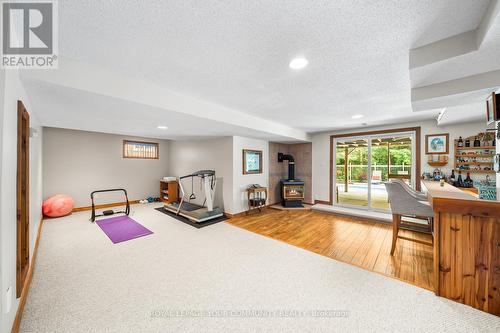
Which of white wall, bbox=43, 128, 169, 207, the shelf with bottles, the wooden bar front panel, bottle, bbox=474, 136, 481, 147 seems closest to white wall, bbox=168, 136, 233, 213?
white wall, bbox=43, 128, 169, 207

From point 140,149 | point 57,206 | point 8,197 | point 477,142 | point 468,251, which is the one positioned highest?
point 140,149

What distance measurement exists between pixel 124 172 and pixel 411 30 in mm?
7425

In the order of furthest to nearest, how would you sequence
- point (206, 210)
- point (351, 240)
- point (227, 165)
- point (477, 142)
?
point (227, 165) < point (206, 210) < point (477, 142) < point (351, 240)

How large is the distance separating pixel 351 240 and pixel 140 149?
708cm

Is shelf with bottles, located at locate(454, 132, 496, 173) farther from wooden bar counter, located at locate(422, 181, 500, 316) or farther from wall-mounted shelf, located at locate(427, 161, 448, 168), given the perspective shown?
wooden bar counter, located at locate(422, 181, 500, 316)

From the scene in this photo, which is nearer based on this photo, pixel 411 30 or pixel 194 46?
pixel 411 30

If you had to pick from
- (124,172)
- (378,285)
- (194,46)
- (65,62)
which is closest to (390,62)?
(194,46)

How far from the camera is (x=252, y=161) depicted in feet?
18.7

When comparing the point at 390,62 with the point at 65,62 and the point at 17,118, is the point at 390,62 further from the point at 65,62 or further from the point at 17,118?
the point at 17,118

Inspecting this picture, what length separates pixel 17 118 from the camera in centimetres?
168

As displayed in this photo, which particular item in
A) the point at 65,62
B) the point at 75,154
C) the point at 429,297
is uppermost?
the point at 65,62
